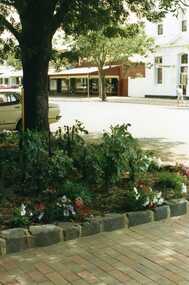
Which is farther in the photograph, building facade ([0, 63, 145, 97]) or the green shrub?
building facade ([0, 63, 145, 97])

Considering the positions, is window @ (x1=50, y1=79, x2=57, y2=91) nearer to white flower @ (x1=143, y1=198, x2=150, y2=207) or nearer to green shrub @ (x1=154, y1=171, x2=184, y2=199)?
green shrub @ (x1=154, y1=171, x2=184, y2=199)

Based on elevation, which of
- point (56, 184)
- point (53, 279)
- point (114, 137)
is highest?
point (114, 137)

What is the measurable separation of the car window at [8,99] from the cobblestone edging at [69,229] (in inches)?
456

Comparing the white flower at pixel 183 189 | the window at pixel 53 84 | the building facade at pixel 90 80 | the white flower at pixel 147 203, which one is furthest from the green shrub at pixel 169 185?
the window at pixel 53 84

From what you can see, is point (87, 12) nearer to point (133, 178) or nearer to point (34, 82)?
point (34, 82)

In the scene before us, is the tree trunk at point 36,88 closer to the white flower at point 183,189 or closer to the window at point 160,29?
the white flower at point 183,189

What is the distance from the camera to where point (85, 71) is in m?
51.5

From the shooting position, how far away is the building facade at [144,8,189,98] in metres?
43.8

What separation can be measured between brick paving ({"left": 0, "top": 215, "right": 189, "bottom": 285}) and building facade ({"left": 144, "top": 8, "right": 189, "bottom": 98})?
37.6 metres

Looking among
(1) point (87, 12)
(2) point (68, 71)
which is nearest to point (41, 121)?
(1) point (87, 12)

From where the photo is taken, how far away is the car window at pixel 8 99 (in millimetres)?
17344

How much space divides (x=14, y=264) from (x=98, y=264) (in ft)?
2.76

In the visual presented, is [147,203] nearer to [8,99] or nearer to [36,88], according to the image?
[36,88]

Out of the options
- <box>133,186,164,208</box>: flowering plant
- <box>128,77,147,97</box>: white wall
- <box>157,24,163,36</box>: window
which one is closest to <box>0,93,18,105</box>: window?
<box>133,186,164,208</box>: flowering plant
